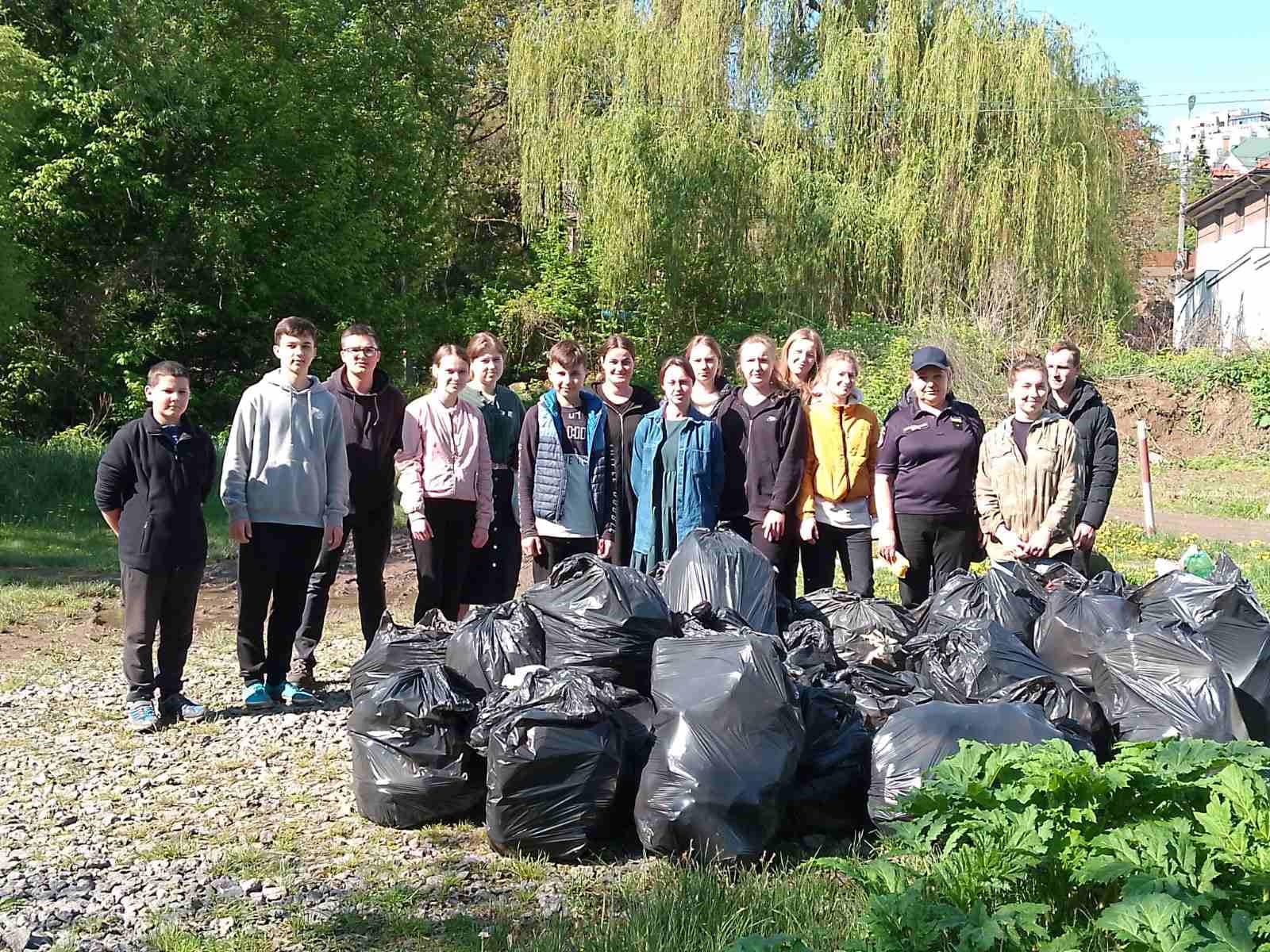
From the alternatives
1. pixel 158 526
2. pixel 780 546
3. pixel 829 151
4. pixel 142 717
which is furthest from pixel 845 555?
pixel 829 151

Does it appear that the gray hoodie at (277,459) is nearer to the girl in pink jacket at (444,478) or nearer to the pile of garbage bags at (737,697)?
the girl in pink jacket at (444,478)

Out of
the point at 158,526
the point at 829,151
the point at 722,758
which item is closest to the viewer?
the point at 722,758

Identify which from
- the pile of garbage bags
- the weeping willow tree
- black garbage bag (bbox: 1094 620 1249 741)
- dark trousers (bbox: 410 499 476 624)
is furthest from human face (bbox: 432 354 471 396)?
the weeping willow tree

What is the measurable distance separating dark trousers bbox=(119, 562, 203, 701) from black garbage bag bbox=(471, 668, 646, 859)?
232 centimetres

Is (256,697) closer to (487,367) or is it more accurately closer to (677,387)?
(487,367)

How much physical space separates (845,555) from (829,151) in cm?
1827

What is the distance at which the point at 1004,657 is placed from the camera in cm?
486

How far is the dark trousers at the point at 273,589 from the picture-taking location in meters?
5.88

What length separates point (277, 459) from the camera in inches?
229

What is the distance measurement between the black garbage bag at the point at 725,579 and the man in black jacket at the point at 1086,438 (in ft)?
6.27

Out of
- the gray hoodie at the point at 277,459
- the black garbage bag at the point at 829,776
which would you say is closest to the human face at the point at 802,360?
the black garbage bag at the point at 829,776

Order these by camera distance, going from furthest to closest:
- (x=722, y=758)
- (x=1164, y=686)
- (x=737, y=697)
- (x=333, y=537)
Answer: (x=333, y=537) < (x=1164, y=686) < (x=737, y=697) < (x=722, y=758)

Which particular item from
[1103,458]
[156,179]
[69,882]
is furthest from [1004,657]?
[156,179]

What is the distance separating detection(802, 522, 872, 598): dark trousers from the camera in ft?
20.8
